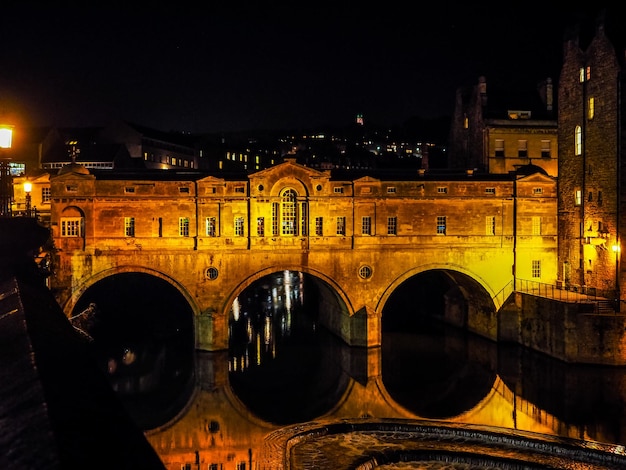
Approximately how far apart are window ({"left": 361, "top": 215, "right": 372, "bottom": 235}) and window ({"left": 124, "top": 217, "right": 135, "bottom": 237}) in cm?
1338

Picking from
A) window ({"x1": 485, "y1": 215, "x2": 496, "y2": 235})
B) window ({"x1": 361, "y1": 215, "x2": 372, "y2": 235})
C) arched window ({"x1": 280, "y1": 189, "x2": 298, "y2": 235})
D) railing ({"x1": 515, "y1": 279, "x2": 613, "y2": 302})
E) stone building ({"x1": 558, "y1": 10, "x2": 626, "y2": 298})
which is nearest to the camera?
stone building ({"x1": 558, "y1": 10, "x2": 626, "y2": 298})

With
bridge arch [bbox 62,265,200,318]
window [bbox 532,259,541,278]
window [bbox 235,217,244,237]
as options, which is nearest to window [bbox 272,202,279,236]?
window [bbox 235,217,244,237]

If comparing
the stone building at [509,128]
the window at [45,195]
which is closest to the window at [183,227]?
the window at [45,195]

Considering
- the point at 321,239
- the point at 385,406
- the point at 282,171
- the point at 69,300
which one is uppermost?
the point at 282,171

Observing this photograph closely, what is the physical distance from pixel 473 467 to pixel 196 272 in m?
22.5

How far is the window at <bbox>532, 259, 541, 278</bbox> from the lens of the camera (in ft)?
140

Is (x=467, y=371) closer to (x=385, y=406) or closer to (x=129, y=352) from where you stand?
(x=385, y=406)

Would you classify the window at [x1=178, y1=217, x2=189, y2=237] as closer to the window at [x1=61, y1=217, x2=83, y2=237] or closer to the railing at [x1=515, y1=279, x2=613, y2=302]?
the window at [x1=61, y1=217, x2=83, y2=237]

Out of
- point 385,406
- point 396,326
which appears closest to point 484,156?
point 396,326

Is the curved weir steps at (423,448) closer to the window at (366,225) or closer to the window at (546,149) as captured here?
the window at (366,225)

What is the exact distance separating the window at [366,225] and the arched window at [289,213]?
13.1 feet

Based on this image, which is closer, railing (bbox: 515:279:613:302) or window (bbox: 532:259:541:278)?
railing (bbox: 515:279:613:302)

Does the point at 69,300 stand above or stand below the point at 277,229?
below

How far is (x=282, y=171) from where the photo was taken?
40.3 meters
